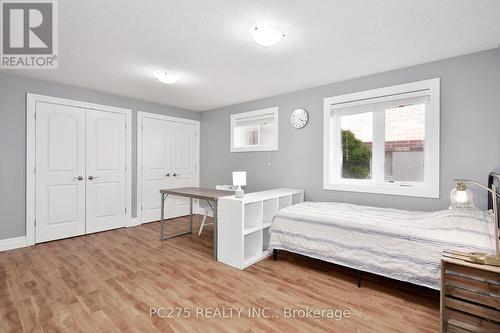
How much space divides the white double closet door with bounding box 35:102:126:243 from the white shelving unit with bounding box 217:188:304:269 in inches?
97.0

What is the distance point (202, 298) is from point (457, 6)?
10.2ft

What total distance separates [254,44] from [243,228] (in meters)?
1.96

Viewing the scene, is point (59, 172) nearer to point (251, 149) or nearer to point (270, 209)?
point (251, 149)

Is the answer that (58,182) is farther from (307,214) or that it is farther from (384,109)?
(384,109)

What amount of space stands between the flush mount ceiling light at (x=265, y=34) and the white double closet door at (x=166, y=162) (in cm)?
334

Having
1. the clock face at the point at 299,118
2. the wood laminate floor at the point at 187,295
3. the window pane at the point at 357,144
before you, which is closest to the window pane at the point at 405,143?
the window pane at the point at 357,144

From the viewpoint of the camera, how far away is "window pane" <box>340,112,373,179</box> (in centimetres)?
342

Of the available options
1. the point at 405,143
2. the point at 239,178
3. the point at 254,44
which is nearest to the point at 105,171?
the point at 239,178

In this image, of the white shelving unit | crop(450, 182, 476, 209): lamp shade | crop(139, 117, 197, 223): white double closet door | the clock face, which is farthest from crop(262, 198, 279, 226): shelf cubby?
crop(139, 117, 197, 223): white double closet door

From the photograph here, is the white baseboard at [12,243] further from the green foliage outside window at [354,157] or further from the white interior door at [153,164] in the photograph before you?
the green foliage outside window at [354,157]

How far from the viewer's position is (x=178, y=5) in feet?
6.09

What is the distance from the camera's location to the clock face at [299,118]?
3.85m

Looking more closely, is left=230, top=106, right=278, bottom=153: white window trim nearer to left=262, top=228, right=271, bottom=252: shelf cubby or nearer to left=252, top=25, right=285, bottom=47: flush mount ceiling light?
left=262, top=228, right=271, bottom=252: shelf cubby

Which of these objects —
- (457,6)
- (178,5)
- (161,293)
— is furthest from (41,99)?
(457,6)
